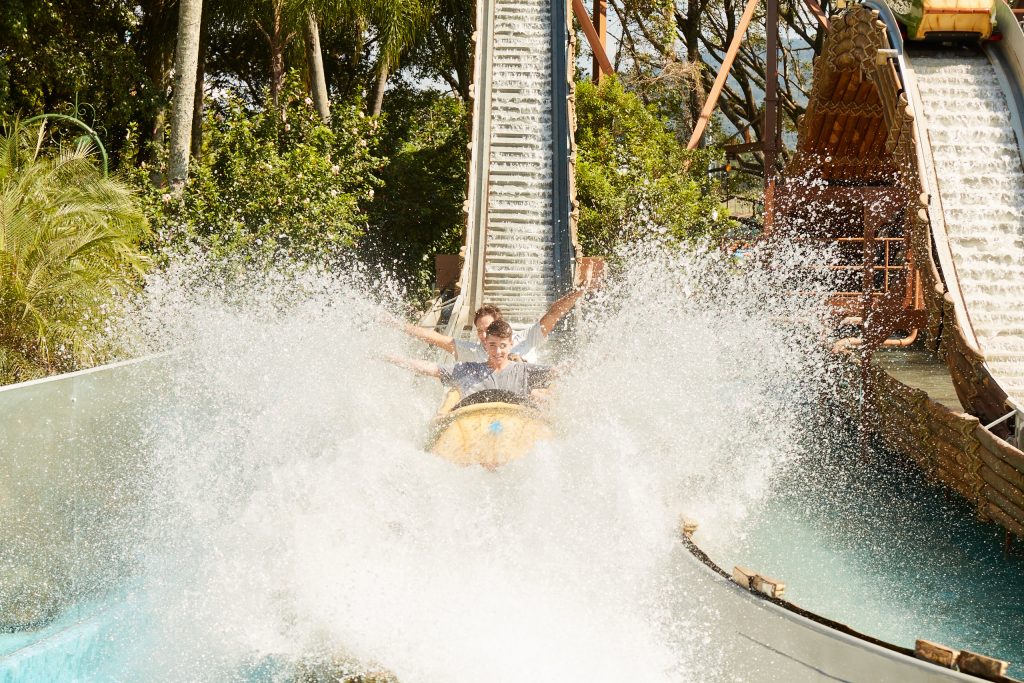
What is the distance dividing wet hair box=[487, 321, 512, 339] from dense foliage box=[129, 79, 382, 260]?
4754mm

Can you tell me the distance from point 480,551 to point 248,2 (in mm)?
11793

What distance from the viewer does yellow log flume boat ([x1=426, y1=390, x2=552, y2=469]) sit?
16.5ft

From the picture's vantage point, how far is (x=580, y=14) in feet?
48.2

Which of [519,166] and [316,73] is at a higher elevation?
[316,73]

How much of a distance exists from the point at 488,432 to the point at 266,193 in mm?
6537

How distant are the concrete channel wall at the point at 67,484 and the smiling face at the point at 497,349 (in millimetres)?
1912

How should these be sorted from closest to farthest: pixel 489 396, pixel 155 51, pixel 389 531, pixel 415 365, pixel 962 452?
pixel 389 531 → pixel 489 396 → pixel 415 365 → pixel 962 452 → pixel 155 51

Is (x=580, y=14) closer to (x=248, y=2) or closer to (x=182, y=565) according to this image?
(x=248, y=2)

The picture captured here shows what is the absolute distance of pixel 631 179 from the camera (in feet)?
46.2

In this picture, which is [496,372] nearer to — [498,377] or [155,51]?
[498,377]

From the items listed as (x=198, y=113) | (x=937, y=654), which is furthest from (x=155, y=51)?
(x=937, y=654)

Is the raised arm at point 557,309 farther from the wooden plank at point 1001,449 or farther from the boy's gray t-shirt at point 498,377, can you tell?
the wooden plank at point 1001,449

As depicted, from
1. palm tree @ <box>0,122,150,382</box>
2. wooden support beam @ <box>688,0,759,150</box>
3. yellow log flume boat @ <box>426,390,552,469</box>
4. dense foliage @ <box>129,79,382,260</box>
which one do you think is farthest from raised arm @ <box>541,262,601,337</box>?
wooden support beam @ <box>688,0,759,150</box>

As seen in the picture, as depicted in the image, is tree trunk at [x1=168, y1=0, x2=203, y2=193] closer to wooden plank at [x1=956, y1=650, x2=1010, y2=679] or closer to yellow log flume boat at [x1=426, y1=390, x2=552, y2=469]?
yellow log flume boat at [x1=426, y1=390, x2=552, y2=469]
